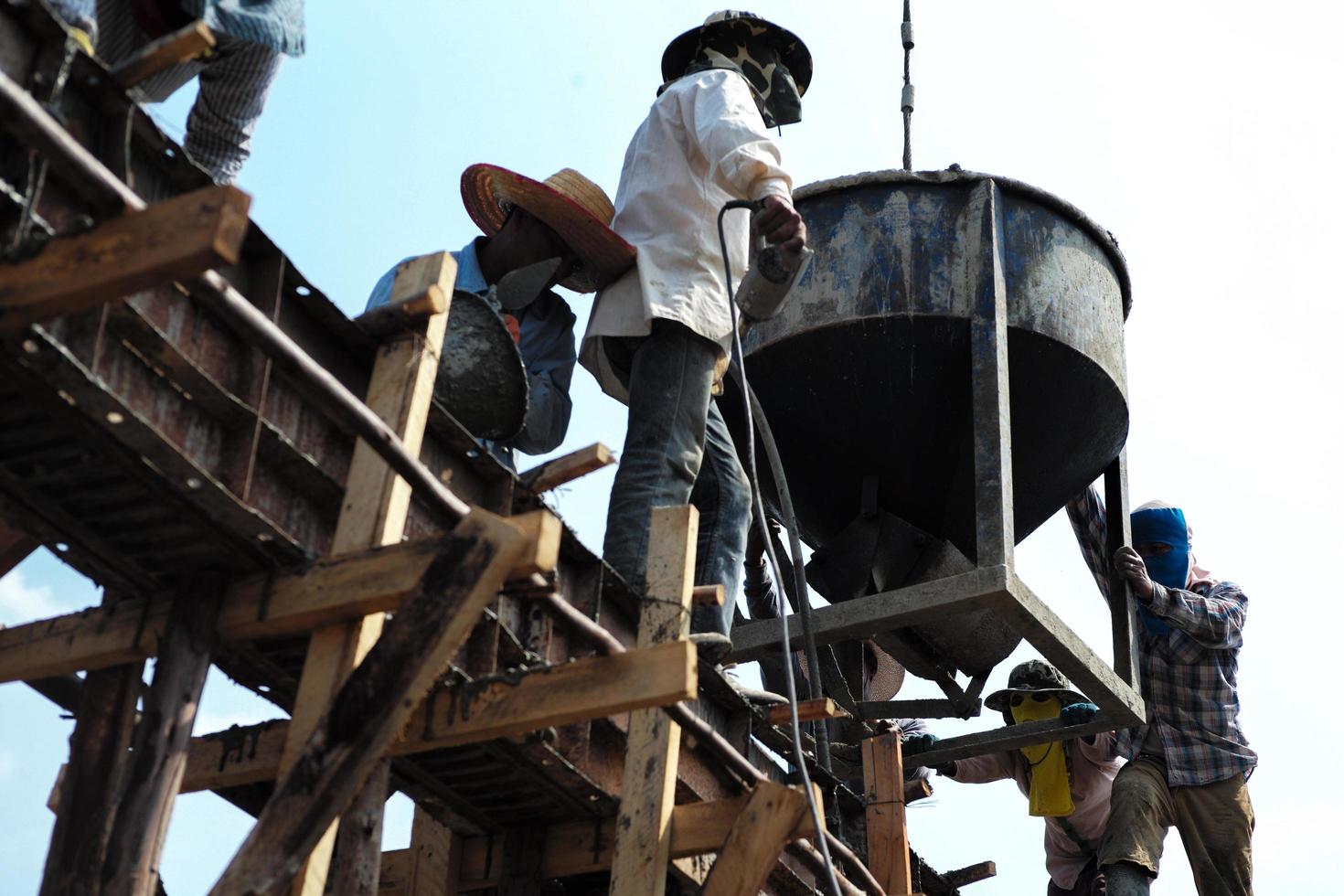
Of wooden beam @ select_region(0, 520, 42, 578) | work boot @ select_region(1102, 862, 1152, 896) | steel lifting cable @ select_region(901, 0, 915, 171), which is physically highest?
steel lifting cable @ select_region(901, 0, 915, 171)

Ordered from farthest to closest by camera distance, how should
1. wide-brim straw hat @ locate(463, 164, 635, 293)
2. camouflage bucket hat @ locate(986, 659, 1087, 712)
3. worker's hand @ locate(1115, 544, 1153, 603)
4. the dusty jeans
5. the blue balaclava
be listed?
camouflage bucket hat @ locate(986, 659, 1087, 712), the blue balaclava, worker's hand @ locate(1115, 544, 1153, 603), the dusty jeans, wide-brim straw hat @ locate(463, 164, 635, 293)

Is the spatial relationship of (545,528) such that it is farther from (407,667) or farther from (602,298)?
(602,298)

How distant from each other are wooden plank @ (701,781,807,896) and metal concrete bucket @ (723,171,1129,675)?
346cm

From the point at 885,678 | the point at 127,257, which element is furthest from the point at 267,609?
the point at 885,678

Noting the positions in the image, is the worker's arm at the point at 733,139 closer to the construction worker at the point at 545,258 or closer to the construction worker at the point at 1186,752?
the construction worker at the point at 545,258

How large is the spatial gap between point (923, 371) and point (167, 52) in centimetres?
510

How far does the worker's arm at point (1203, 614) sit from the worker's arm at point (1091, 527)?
0.51 metres

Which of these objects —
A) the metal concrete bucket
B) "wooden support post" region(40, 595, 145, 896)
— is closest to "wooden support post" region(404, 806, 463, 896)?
"wooden support post" region(40, 595, 145, 896)

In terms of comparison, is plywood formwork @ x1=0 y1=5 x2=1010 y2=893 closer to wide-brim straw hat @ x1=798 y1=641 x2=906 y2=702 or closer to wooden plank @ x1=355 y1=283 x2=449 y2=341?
wooden plank @ x1=355 y1=283 x2=449 y2=341

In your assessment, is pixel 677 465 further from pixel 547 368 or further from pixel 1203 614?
pixel 1203 614

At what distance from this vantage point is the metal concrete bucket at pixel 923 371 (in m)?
8.11

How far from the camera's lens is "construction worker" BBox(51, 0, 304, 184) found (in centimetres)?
450

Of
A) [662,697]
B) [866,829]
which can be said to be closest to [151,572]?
[662,697]

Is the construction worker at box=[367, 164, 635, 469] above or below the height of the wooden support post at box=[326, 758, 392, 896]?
above
